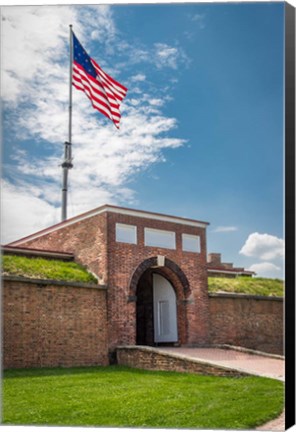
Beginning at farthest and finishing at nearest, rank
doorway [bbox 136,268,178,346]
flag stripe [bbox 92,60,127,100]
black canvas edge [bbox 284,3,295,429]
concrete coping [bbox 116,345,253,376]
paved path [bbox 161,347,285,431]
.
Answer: doorway [bbox 136,268,178,346], flag stripe [bbox 92,60,127,100], paved path [bbox 161,347,285,431], concrete coping [bbox 116,345,253,376], black canvas edge [bbox 284,3,295,429]

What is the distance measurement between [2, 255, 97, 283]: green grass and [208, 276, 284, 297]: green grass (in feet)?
13.1

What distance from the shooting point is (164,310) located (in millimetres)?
16609

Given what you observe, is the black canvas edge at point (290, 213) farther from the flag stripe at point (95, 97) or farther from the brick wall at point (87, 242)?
the brick wall at point (87, 242)

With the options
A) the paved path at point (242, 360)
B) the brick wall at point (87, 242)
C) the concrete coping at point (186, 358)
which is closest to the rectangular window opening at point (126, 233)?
the brick wall at point (87, 242)

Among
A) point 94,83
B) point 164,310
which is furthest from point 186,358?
point 94,83

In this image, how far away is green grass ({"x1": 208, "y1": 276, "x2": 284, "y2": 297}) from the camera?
17.2 metres

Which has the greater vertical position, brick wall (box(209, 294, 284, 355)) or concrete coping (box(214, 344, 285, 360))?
brick wall (box(209, 294, 284, 355))

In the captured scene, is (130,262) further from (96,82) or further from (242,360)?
(96,82)

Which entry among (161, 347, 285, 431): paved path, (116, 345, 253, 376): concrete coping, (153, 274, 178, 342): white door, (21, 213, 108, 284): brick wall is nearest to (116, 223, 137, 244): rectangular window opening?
(21, 213, 108, 284): brick wall

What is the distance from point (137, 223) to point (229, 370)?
15.4 ft

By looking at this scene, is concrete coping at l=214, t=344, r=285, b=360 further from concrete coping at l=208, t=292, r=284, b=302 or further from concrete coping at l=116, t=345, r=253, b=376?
concrete coping at l=116, t=345, r=253, b=376

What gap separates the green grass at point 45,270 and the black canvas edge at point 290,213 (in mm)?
6537

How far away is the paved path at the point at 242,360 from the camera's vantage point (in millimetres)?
12172

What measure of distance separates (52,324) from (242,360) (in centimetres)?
421
